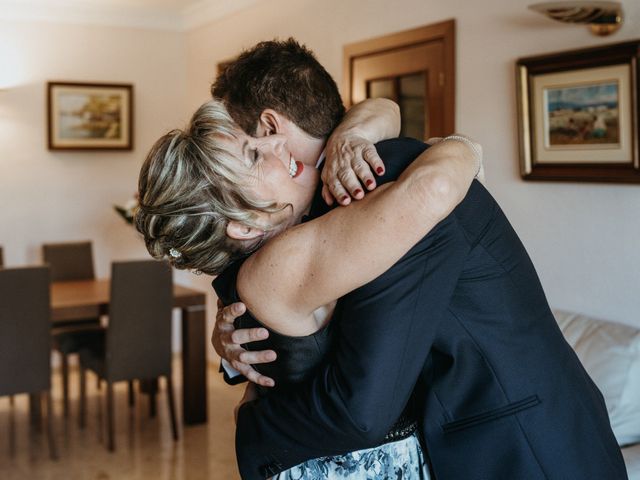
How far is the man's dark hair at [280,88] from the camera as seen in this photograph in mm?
1413

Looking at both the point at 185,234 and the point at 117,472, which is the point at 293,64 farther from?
the point at 117,472

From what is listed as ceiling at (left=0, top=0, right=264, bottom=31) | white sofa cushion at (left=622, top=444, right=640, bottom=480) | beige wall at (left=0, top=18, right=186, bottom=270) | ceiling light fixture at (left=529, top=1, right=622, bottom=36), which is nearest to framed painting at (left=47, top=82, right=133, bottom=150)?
beige wall at (left=0, top=18, right=186, bottom=270)

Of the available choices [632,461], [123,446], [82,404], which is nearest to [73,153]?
[82,404]

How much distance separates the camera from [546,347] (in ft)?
4.12

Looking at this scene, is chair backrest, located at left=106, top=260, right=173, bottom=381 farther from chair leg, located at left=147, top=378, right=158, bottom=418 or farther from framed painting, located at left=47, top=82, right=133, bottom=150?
framed painting, located at left=47, top=82, right=133, bottom=150

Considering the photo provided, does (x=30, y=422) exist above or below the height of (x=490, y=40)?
below

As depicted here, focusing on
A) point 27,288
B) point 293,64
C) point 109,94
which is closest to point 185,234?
point 293,64

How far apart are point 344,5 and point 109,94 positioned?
2495 mm

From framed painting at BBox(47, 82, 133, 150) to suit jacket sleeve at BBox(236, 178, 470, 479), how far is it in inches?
211

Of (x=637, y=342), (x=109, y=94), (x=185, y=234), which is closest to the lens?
(x=185, y=234)

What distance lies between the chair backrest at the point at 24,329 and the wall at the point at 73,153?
6.56 feet

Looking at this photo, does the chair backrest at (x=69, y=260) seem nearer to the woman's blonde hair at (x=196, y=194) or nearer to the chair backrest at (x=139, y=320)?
the chair backrest at (x=139, y=320)

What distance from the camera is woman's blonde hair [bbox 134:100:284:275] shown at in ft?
4.00

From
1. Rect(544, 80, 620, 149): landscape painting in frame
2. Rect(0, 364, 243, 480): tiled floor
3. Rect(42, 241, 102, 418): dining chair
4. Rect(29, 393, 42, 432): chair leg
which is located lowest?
Rect(0, 364, 243, 480): tiled floor
